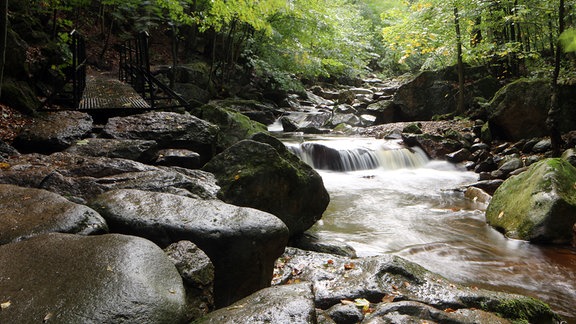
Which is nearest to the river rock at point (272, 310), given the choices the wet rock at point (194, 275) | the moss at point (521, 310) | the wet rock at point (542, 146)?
the wet rock at point (194, 275)

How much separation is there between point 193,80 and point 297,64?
476cm

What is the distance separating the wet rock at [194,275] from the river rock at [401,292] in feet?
2.89

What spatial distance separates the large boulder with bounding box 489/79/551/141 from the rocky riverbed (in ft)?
25.9

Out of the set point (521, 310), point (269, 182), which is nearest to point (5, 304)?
point (521, 310)

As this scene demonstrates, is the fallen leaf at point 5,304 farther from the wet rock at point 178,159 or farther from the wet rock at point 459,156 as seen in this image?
the wet rock at point 459,156

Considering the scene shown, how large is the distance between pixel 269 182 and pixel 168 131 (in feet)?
7.13

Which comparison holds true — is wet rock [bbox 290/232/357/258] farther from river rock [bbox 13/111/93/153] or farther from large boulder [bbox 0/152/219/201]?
river rock [bbox 13/111/93/153]

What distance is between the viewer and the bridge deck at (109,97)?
7.21 m

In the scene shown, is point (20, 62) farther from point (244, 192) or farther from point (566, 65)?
point (566, 65)

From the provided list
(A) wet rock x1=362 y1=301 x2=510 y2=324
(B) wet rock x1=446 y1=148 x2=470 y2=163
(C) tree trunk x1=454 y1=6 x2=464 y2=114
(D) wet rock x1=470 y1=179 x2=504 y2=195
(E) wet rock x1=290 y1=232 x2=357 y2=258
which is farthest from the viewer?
(C) tree trunk x1=454 y1=6 x2=464 y2=114

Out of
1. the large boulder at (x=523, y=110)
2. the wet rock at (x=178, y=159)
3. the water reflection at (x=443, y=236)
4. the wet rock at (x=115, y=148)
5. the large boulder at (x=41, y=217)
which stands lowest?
the water reflection at (x=443, y=236)

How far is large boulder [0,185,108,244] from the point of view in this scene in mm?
2184

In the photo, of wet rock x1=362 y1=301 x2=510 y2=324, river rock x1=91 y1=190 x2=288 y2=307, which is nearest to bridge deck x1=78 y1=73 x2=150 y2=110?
river rock x1=91 y1=190 x2=288 y2=307

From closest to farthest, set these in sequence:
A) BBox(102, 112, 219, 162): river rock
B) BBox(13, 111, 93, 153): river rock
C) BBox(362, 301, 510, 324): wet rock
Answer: BBox(362, 301, 510, 324): wet rock, BBox(13, 111, 93, 153): river rock, BBox(102, 112, 219, 162): river rock
